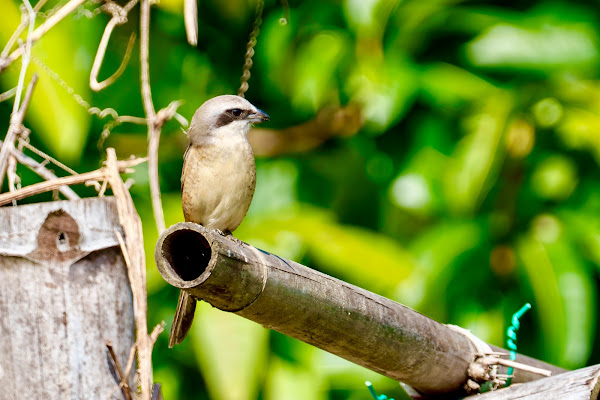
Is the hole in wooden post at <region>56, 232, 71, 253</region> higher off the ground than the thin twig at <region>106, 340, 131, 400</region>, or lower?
higher

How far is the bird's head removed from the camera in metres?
2.94

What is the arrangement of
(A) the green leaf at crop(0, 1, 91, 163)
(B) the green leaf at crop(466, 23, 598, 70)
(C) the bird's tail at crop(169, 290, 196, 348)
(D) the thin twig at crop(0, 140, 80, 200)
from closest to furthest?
(D) the thin twig at crop(0, 140, 80, 200)
(C) the bird's tail at crop(169, 290, 196, 348)
(A) the green leaf at crop(0, 1, 91, 163)
(B) the green leaf at crop(466, 23, 598, 70)

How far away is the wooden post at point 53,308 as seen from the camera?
175 cm

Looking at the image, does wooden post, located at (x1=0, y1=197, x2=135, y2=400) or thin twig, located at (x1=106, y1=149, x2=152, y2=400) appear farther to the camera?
thin twig, located at (x1=106, y1=149, x2=152, y2=400)

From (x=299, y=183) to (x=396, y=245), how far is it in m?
0.62

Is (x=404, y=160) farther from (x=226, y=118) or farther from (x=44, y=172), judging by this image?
(x=44, y=172)

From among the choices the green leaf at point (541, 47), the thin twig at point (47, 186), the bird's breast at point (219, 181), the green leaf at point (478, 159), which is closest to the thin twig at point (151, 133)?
the bird's breast at point (219, 181)

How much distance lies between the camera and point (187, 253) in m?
1.66

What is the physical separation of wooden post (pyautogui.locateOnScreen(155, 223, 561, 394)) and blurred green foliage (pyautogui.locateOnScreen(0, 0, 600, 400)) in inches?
67.0

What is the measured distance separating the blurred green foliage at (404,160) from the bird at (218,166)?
0.97 meters

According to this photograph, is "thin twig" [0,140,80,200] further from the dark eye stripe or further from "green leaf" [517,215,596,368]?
"green leaf" [517,215,596,368]

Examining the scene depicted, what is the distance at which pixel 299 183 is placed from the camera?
432 cm

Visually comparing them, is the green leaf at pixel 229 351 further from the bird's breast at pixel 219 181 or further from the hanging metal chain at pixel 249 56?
the hanging metal chain at pixel 249 56

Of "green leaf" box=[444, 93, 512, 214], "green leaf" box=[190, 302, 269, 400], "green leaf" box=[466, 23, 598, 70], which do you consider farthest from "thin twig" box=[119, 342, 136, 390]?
"green leaf" box=[466, 23, 598, 70]
